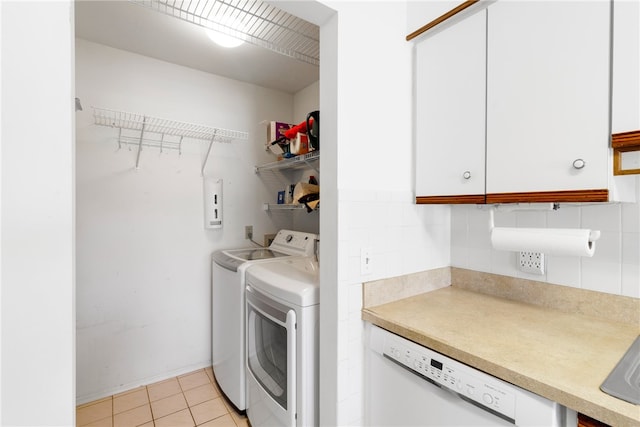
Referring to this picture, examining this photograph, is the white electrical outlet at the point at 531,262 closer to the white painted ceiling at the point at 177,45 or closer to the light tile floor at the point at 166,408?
the light tile floor at the point at 166,408

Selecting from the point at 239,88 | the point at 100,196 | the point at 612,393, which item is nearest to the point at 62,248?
the point at 612,393

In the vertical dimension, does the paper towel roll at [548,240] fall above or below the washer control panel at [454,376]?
above

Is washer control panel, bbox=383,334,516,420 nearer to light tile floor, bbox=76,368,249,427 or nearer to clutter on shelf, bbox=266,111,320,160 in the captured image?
clutter on shelf, bbox=266,111,320,160

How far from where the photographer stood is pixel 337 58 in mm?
1133

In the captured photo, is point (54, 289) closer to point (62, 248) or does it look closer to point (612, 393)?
point (62, 248)

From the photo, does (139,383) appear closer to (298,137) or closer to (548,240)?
(298,137)

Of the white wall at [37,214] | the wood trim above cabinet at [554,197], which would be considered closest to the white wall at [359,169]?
the wood trim above cabinet at [554,197]

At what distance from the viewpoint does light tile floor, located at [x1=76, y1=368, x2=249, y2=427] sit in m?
1.79

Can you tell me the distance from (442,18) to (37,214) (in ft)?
4.90

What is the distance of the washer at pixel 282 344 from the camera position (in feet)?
4.25

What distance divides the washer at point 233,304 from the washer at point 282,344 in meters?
0.08

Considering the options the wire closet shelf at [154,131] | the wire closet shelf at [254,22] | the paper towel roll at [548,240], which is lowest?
the paper towel roll at [548,240]

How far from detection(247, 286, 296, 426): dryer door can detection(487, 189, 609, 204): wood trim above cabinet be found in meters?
0.99

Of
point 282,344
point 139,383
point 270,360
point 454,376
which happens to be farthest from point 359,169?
point 139,383
